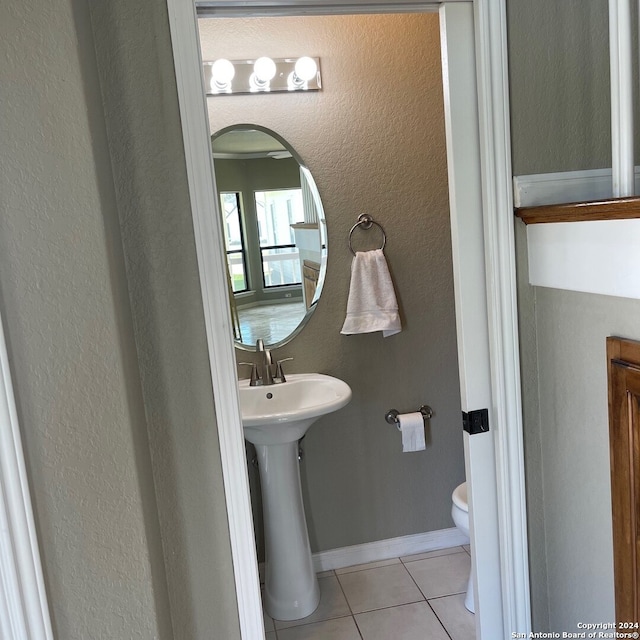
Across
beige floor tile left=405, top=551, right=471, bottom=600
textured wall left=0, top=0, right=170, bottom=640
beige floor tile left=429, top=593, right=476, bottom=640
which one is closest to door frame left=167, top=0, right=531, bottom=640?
textured wall left=0, top=0, right=170, bottom=640

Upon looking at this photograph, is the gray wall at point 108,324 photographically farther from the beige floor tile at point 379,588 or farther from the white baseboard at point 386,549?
the white baseboard at point 386,549

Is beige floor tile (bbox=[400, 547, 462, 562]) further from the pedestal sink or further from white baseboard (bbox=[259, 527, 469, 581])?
the pedestal sink

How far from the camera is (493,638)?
1684mm

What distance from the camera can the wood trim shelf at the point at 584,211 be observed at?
1173 millimetres

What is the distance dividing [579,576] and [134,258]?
4.45 feet

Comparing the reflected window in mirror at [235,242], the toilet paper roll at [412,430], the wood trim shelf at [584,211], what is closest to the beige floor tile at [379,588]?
the toilet paper roll at [412,430]

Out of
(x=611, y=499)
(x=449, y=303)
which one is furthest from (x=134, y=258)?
(x=449, y=303)

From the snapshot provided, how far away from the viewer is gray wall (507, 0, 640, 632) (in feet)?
4.75

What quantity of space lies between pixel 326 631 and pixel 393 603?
304mm

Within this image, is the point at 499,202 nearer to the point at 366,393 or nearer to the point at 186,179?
the point at 186,179

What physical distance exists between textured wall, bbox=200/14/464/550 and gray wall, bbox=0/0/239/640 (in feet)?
3.72

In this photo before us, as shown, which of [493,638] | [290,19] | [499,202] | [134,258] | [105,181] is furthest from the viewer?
[290,19]

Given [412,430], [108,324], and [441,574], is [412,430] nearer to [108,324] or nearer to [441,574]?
[441,574]

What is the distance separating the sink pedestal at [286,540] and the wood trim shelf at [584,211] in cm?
127
